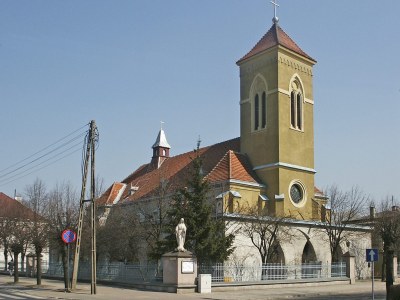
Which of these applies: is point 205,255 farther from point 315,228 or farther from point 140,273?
point 315,228

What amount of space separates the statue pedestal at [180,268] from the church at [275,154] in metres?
13.1

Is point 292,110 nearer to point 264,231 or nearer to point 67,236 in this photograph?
point 264,231

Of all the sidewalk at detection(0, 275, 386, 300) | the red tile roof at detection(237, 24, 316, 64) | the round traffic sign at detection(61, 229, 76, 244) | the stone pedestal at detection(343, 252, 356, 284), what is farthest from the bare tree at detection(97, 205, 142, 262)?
the red tile roof at detection(237, 24, 316, 64)

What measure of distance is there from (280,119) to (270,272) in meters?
16.8

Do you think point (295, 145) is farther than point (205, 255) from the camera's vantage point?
Yes

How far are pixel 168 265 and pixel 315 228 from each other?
19.4m

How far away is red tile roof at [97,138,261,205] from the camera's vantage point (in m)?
42.3

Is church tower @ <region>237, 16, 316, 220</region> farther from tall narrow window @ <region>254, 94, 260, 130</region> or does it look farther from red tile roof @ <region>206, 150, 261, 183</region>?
red tile roof @ <region>206, 150, 261, 183</region>

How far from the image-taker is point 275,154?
141ft

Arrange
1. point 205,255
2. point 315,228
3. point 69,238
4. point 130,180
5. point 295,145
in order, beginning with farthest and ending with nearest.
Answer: point 130,180
point 295,145
point 315,228
point 205,255
point 69,238

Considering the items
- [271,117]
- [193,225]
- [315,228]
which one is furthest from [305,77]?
[193,225]

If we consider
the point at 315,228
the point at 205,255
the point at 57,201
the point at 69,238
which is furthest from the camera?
the point at 315,228

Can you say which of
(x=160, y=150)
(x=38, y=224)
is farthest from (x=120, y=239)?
(x=160, y=150)

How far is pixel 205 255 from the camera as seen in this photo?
92.8ft
